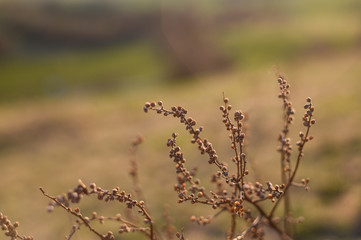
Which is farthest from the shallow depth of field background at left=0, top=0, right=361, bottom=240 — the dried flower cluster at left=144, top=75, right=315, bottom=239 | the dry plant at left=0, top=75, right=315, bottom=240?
the dried flower cluster at left=144, top=75, right=315, bottom=239

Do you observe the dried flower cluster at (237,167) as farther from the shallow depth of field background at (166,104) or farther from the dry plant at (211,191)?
the shallow depth of field background at (166,104)

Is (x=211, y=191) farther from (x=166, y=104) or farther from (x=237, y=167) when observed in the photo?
(x=166, y=104)

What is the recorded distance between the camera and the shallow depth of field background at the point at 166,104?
6199 mm

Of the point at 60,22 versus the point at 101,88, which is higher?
the point at 60,22

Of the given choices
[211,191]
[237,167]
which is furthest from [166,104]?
[211,191]

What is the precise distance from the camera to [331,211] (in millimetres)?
5270

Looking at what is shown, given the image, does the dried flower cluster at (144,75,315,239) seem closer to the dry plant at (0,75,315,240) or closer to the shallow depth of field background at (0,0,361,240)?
the dry plant at (0,75,315,240)

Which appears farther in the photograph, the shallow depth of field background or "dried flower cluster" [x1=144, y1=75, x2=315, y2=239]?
the shallow depth of field background

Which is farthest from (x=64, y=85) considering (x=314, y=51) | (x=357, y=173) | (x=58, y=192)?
(x=357, y=173)

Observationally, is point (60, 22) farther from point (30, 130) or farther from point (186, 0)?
point (30, 130)

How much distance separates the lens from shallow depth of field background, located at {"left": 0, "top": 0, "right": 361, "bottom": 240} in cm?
620

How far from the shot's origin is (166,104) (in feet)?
53.5

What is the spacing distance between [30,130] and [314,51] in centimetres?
1925

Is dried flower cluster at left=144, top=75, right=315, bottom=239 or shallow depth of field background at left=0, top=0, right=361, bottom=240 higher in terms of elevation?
shallow depth of field background at left=0, top=0, right=361, bottom=240
